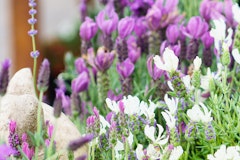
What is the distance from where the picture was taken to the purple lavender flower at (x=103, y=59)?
5.04 feet

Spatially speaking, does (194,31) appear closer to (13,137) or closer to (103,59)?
(103,59)

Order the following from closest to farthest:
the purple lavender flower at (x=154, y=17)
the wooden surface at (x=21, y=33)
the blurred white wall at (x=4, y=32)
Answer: the purple lavender flower at (x=154, y=17), the wooden surface at (x=21, y=33), the blurred white wall at (x=4, y=32)

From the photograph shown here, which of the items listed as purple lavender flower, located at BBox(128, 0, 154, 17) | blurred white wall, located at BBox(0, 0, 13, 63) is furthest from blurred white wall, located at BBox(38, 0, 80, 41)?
purple lavender flower, located at BBox(128, 0, 154, 17)

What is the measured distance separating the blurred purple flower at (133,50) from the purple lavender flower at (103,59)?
2.8 inches

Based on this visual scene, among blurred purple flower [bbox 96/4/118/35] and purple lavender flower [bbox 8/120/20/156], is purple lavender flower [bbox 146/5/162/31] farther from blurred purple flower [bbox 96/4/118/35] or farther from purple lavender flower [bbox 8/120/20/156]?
purple lavender flower [bbox 8/120/20/156]

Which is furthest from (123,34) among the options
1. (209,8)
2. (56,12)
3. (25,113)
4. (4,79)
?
(56,12)

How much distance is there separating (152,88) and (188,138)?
0.33 meters

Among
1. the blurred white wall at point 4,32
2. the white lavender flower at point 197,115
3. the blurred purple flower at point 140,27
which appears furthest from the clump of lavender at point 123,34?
the blurred white wall at point 4,32

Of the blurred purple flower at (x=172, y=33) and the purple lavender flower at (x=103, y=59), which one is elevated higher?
the blurred purple flower at (x=172, y=33)

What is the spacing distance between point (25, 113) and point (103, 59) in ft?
1.31

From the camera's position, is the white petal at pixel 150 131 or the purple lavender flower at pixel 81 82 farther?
the purple lavender flower at pixel 81 82

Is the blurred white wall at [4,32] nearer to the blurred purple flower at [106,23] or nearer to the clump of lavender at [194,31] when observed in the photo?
the blurred purple flower at [106,23]

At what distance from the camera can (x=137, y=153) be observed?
3.71 feet

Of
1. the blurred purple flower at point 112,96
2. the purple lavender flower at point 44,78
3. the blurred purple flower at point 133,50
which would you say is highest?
the purple lavender flower at point 44,78
